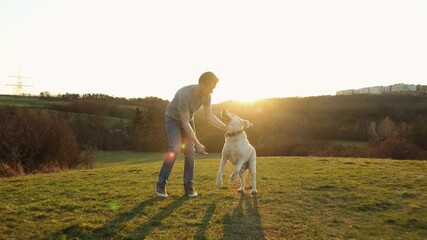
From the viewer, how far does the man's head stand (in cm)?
689

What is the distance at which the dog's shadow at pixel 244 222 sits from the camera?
5258mm

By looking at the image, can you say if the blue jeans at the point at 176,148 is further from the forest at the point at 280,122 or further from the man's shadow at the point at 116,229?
the forest at the point at 280,122

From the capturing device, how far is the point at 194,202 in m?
6.98

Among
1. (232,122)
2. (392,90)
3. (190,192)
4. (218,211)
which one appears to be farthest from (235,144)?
(392,90)

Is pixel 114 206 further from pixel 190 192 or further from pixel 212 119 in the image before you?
pixel 212 119

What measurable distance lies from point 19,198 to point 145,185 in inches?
113

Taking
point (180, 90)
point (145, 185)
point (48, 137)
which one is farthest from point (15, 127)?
point (180, 90)

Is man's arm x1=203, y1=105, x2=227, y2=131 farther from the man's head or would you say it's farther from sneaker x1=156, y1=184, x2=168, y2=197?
sneaker x1=156, y1=184, x2=168, y2=197

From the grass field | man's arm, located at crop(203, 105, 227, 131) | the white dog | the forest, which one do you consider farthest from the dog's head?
the forest

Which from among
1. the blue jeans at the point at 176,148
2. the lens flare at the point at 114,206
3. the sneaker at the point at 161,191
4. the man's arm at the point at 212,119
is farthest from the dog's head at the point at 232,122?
the lens flare at the point at 114,206

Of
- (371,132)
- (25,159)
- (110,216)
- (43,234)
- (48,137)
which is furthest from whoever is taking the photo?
(371,132)

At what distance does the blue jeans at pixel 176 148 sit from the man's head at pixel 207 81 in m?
0.93

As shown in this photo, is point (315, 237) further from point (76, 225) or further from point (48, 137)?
point (48, 137)

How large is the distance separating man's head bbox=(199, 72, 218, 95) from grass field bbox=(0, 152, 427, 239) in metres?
2.23
